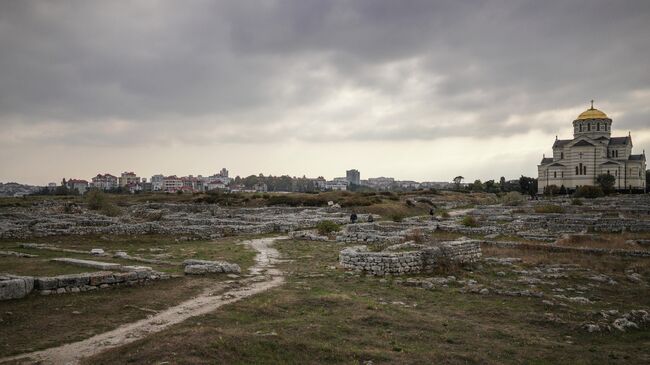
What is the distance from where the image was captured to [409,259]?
62.6ft

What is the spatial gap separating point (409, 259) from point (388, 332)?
840 centimetres

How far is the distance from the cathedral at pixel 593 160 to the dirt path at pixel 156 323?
10517cm

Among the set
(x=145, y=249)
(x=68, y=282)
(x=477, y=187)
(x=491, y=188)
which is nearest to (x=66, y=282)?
(x=68, y=282)

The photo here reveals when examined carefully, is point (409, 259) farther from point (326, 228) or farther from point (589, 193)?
point (589, 193)

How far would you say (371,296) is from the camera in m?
15.1

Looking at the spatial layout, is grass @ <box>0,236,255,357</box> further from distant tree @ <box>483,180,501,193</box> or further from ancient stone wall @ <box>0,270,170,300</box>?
distant tree @ <box>483,180,501,193</box>

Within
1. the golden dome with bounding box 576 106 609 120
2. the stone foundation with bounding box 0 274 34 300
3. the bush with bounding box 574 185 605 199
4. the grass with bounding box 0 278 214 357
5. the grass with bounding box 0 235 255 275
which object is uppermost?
the golden dome with bounding box 576 106 609 120

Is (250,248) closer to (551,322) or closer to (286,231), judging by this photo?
(286,231)

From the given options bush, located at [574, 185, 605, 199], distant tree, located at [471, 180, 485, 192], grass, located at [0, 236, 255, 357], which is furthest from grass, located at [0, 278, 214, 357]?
distant tree, located at [471, 180, 485, 192]

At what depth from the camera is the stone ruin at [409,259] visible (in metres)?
18.9

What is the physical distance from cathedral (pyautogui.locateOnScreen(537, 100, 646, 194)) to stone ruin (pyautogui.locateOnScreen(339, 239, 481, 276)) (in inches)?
3818

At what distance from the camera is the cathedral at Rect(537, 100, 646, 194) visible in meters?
103

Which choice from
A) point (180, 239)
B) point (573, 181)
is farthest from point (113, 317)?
point (573, 181)

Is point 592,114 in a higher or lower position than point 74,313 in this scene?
higher
